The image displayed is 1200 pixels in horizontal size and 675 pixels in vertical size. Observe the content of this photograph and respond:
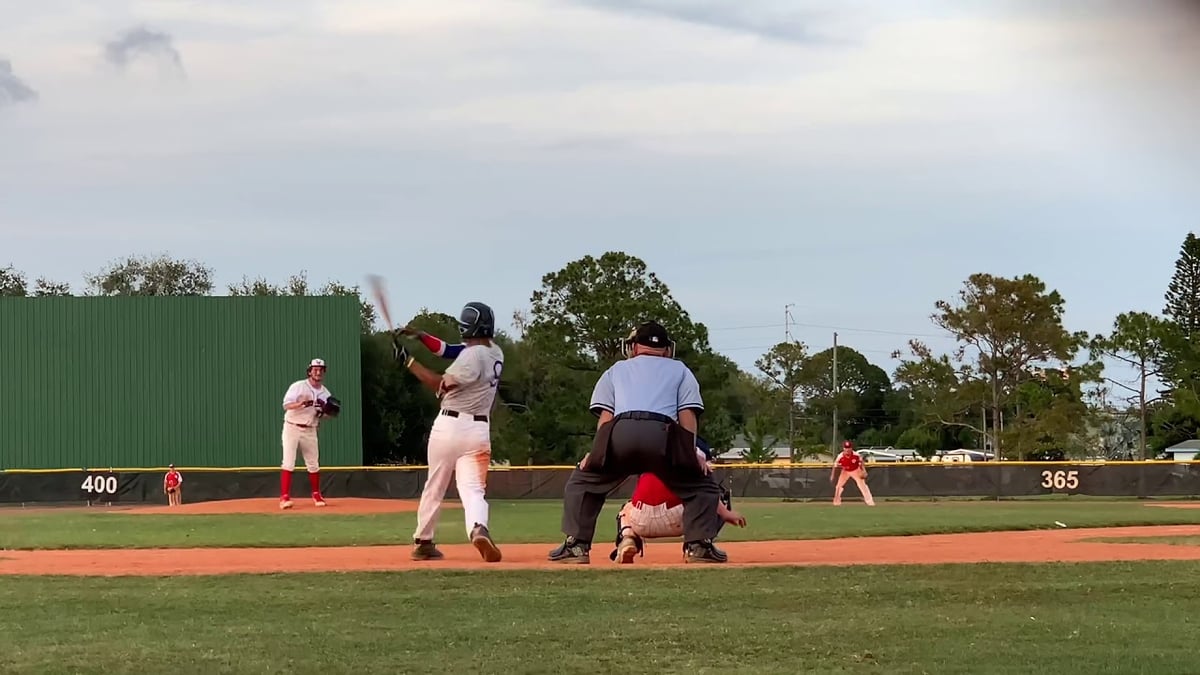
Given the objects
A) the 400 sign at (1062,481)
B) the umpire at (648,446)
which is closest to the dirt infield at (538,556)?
the umpire at (648,446)

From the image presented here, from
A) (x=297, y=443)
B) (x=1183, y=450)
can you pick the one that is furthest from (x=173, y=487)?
(x=1183, y=450)

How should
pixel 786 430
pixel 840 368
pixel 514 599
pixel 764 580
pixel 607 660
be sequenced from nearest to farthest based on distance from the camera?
pixel 607 660
pixel 514 599
pixel 764 580
pixel 786 430
pixel 840 368

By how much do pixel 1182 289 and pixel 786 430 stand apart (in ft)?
85.9

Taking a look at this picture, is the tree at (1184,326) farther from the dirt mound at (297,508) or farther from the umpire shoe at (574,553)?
the umpire shoe at (574,553)

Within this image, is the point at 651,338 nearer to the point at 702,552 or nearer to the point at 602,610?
the point at 702,552

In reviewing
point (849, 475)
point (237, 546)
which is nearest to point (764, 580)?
point (237, 546)

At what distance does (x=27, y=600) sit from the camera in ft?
26.2

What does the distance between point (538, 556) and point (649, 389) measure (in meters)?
2.32

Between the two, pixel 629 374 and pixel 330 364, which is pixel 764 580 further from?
pixel 330 364

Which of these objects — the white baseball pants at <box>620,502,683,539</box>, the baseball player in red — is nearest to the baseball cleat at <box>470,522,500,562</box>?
the baseball player in red

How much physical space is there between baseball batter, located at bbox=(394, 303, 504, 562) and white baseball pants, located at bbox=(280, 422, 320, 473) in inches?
387

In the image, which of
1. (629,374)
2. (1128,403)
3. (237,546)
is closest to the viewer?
(629,374)

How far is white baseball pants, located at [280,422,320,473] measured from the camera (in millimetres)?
20062

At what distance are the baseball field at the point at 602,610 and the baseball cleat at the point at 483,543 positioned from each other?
0.19 meters
